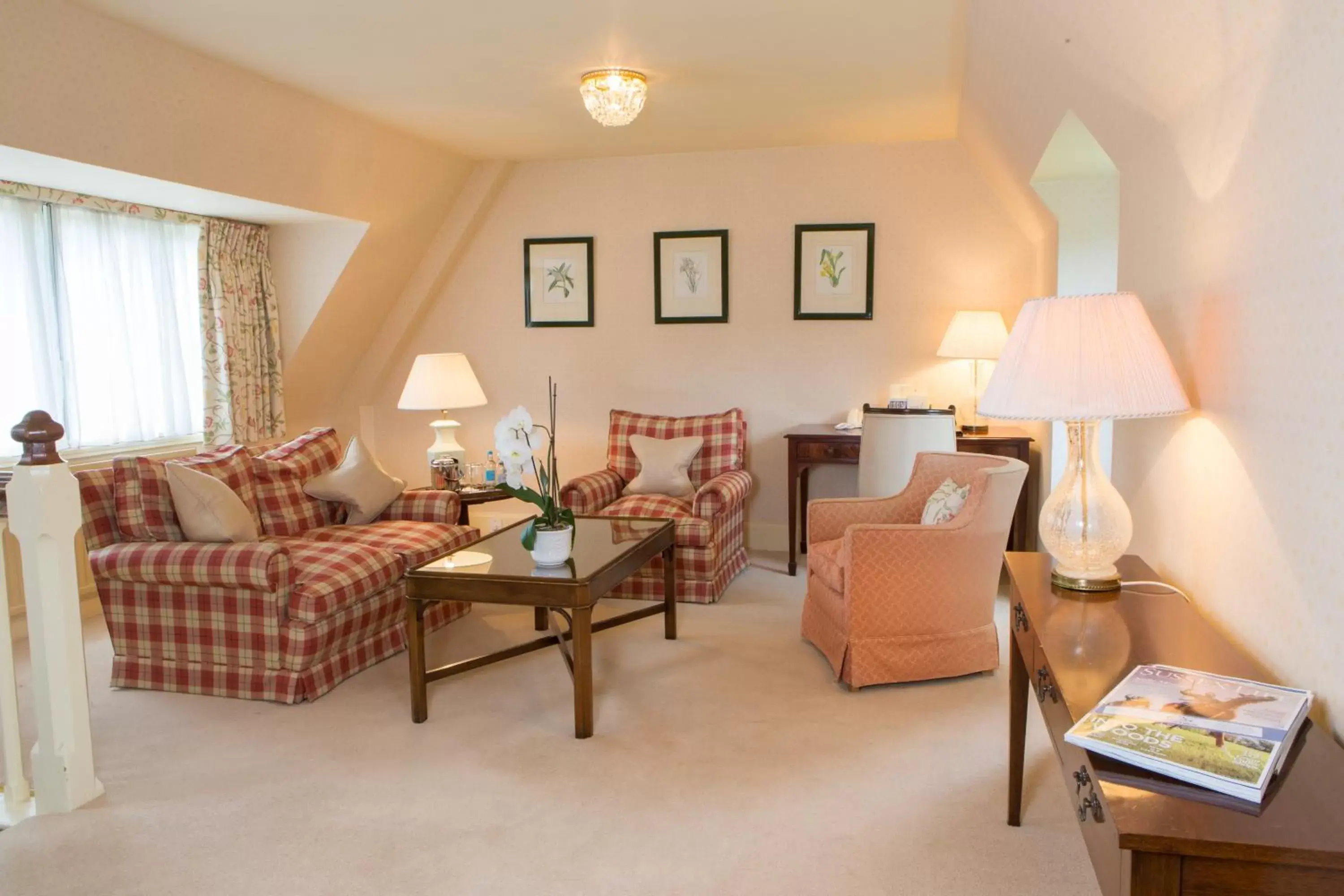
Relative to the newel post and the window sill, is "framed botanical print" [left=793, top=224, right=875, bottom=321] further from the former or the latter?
the newel post

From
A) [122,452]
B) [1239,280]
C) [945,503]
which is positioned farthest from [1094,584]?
[122,452]

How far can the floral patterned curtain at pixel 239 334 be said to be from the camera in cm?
501

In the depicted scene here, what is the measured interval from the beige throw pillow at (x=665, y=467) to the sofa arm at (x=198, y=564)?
2213 millimetres

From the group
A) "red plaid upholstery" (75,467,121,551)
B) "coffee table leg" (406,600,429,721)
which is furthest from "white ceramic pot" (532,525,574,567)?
"red plaid upholstery" (75,467,121,551)

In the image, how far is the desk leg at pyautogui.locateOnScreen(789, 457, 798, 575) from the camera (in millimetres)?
5031

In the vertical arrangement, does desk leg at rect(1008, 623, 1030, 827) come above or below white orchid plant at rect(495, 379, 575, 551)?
below

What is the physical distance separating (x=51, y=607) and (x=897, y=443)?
3.37 m

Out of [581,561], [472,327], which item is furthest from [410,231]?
[581,561]

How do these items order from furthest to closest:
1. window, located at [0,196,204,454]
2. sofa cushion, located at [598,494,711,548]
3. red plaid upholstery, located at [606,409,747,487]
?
red plaid upholstery, located at [606,409,747,487]
sofa cushion, located at [598,494,711,548]
window, located at [0,196,204,454]

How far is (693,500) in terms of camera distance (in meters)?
5.03

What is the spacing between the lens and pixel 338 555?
144 inches

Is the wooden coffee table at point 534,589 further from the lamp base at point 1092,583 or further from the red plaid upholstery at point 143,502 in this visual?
the lamp base at point 1092,583

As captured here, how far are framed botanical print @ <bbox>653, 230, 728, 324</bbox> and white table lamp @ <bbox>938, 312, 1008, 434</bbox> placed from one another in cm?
140

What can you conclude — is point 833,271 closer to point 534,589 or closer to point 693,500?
point 693,500
